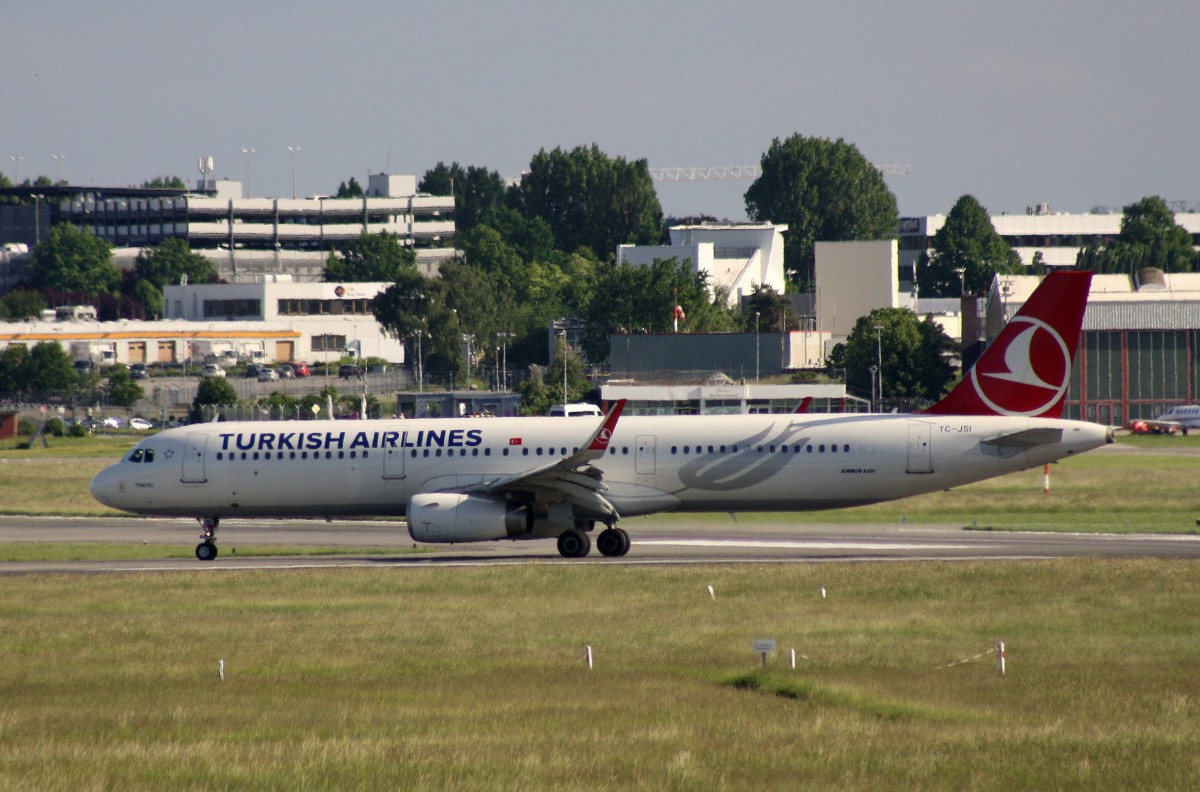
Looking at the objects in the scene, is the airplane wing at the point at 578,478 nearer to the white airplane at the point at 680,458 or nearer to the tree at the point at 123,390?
the white airplane at the point at 680,458

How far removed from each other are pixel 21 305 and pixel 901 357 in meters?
112

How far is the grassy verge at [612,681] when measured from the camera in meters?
16.0

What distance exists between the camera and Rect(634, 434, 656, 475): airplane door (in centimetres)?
3759

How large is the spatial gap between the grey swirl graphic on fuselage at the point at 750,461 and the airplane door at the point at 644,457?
2.64ft

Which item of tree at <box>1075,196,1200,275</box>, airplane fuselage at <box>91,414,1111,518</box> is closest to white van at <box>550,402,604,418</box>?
airplane fuselage at <box>91,414,1111,518</box>

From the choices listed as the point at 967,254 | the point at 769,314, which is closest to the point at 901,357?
the point at 769,314

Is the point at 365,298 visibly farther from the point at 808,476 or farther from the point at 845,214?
the point at 808,476

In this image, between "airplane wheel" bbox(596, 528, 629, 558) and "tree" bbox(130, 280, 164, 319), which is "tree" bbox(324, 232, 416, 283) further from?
"airplane wheel" bbox(596, 528, 629, 558)

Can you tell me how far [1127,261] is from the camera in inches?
7077

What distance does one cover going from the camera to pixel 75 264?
18188 cm

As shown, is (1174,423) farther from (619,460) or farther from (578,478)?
(578,478)

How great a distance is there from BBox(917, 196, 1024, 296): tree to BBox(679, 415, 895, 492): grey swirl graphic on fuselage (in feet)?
485

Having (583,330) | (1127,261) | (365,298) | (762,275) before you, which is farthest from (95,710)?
(1127,261)

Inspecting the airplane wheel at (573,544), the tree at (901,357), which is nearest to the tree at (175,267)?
the tree at (901,357)
